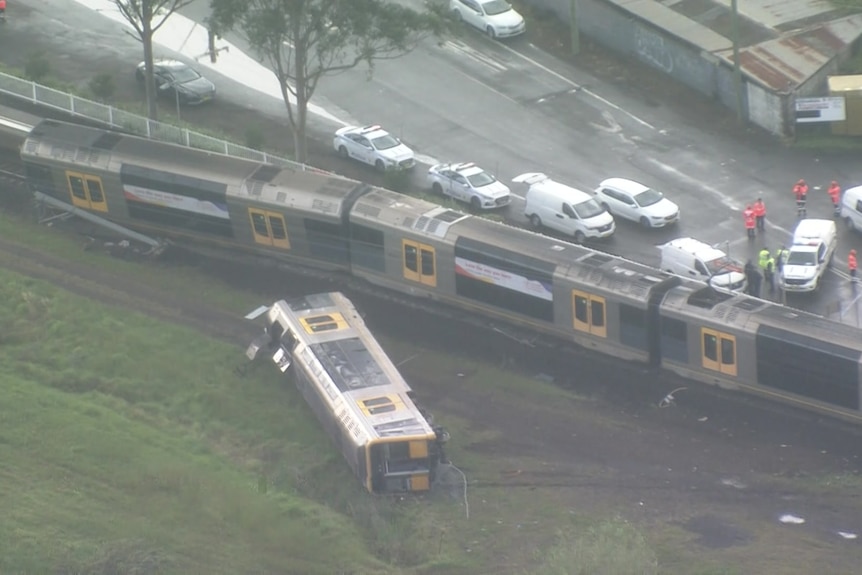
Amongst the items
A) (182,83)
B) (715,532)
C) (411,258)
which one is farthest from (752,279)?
(182,83)

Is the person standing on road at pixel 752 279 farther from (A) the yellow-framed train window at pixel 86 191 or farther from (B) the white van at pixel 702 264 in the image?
(A) the yellow-framed train window at pixel 86 191

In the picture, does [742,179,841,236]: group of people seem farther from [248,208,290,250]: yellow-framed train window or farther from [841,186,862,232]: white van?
[248,208,290,250]: yellow-framed train window

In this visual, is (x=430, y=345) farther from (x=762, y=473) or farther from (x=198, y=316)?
(x=762, y=473)

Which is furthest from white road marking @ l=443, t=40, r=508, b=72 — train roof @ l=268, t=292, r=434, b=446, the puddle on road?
the puddle on road

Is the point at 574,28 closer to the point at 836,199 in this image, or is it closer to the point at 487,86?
the point at 487,86

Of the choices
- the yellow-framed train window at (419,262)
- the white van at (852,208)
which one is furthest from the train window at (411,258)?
the white van at (852,208)

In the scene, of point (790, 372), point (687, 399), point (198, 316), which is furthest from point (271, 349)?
point (790, 372)
